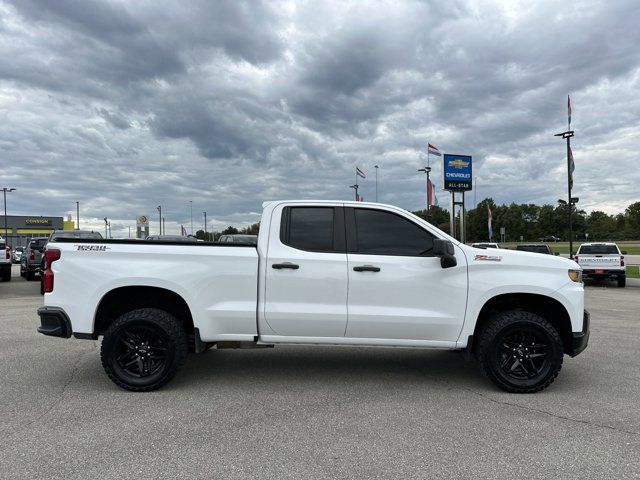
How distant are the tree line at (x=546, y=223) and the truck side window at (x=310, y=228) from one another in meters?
128

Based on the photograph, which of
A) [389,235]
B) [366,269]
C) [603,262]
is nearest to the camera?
[366,269]

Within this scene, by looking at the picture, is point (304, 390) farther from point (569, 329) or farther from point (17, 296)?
point (17, 296)

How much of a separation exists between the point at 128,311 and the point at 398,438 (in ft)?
10.5

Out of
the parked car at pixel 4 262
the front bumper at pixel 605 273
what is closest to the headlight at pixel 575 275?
the front bumper at pixel 605 273

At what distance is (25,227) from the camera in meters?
83.6

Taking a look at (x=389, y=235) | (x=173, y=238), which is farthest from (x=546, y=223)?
Answer: (x=389, y=235)

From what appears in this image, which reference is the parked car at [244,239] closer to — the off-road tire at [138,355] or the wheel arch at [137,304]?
the wheel arch at [137,304]

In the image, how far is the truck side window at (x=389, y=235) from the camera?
4887 millimetres

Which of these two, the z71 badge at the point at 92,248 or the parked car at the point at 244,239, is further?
the parked car at the point at 244,239

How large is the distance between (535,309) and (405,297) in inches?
62.0

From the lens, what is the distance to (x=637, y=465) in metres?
3.29

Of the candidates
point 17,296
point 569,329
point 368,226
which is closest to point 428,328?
point 368,226

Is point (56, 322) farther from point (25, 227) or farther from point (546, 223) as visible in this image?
point (546, 223)

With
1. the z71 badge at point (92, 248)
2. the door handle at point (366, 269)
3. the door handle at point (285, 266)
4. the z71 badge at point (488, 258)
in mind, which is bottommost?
the door handle at point (366, 269)
